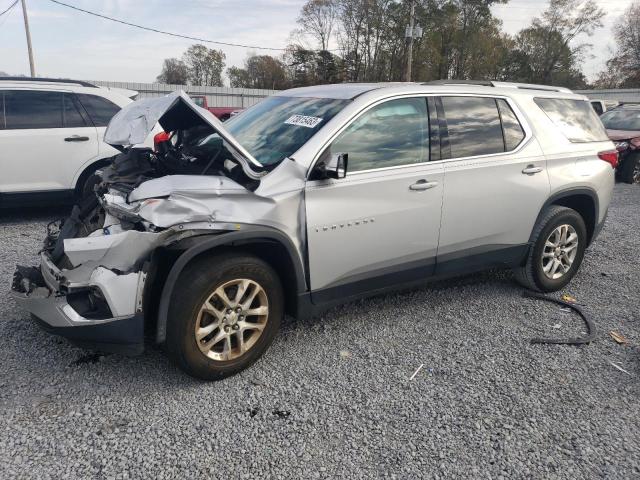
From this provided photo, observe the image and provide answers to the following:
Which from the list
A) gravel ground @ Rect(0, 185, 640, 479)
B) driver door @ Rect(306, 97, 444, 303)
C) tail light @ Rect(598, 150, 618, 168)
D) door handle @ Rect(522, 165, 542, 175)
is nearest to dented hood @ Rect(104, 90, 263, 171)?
driver door @ Rect(306, 97, 444, 303)

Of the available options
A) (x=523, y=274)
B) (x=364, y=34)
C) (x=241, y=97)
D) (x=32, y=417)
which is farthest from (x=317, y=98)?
(x=364, y=34)

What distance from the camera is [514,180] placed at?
3.92 meters

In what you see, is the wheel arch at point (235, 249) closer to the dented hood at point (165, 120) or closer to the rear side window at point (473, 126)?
the dented hood at point (165, 120)

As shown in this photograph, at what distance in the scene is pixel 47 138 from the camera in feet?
19.3

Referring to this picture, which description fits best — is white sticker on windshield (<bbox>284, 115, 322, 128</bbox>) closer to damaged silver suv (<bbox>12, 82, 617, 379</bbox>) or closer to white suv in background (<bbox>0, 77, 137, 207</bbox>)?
damaged silver suv (<bbox>12, 82, 617, 379</bbox>)

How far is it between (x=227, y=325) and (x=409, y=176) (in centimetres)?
162

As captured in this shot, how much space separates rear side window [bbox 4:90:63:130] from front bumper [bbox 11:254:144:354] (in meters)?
3.98

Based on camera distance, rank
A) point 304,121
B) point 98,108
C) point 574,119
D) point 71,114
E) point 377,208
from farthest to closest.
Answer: point 98,108
point 71,114
point 574,119
point 304,121
point 377,208

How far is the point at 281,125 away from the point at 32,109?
417 cm

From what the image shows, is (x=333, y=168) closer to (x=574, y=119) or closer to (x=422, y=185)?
(x=422, y=185)

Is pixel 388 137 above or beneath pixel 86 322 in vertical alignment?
above

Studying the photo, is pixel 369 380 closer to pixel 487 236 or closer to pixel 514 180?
pixel 487 236

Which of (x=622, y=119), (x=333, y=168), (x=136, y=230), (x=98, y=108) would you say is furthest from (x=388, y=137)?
(x=622, y=119)

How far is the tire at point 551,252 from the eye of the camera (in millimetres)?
4219
